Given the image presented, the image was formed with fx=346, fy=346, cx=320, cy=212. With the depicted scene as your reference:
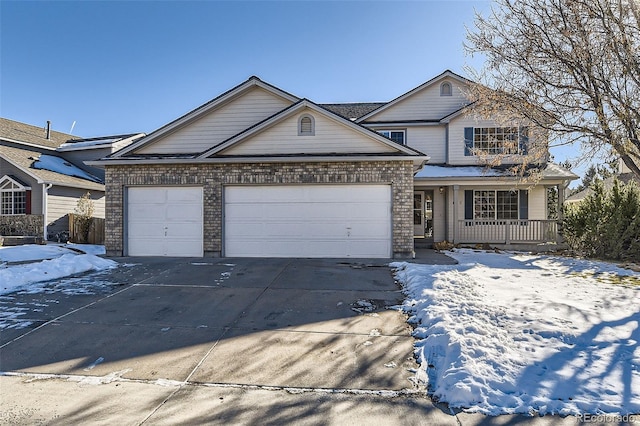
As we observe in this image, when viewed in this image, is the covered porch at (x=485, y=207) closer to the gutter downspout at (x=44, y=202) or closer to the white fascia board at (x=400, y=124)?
the white fascia board at (x=400, y=124)

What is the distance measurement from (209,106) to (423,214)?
416 inches

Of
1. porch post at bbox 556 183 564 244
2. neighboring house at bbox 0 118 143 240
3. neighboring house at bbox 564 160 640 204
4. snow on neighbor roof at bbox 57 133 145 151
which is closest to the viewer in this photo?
neighboring house at bbox 564 160 640 204

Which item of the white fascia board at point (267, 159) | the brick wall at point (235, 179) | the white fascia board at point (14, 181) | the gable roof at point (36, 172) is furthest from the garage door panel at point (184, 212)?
the white fascia board at point (14, 181)

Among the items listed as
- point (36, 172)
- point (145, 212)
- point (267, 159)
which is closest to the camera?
point (267, 159)

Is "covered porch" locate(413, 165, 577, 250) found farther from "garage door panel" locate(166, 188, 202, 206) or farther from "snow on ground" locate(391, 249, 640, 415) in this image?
"garage door panel" locate(166, 188, 202, 206)

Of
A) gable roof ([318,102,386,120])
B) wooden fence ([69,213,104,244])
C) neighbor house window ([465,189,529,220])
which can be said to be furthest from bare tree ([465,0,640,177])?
wooden fence ([69,213,104,244])

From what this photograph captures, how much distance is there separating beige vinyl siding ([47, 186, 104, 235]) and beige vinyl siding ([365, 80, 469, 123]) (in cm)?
1665

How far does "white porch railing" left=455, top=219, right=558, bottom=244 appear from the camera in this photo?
1431 cm

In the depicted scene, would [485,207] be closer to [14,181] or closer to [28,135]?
[14,181]

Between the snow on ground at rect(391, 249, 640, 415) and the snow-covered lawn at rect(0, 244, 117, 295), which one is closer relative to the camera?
A: the snow on ground at rect(391, 249, 640, 415)

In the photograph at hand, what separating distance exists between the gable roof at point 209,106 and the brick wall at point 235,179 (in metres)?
1.21

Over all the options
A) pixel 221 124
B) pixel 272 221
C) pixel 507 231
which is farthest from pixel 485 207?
pixel 221 124

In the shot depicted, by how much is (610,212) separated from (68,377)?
580 inches

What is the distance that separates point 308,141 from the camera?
11.8m
